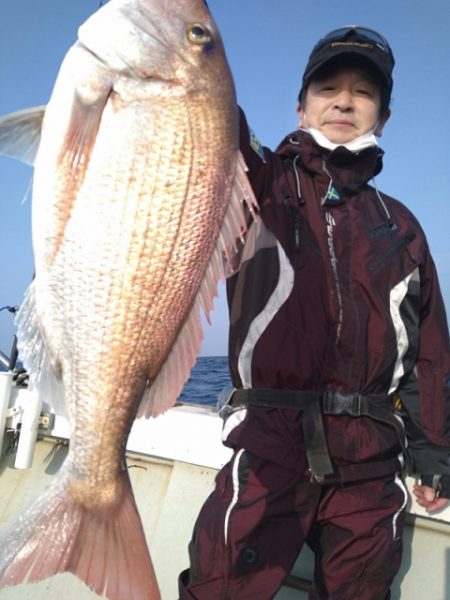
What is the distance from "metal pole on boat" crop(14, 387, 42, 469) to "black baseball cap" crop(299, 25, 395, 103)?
302 cm

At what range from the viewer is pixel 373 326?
2.21 m

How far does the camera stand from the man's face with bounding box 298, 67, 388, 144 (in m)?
2.48

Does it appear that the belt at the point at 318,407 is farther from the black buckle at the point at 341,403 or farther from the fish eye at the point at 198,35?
the fish eye at the point at 198,35

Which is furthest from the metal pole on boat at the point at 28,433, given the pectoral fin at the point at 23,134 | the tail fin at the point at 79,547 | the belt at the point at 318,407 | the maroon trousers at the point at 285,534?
the pectoral fin at the point at 23,134

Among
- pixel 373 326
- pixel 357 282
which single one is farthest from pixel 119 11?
pixel 373 326

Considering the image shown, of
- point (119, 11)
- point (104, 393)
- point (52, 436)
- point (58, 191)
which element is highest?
point (119, 11)

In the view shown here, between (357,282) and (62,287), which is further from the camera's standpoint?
(357,282)

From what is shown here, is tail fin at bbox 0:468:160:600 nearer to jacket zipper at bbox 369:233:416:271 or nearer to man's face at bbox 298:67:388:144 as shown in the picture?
jacket zipper at bbox 369:233:416:271

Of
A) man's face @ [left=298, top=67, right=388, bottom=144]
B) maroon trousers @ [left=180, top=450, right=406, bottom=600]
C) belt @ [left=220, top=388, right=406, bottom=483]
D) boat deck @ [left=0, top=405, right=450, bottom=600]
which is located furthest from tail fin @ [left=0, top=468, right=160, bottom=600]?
man's face @ [left=298, top=67, right=388, bottom=144]

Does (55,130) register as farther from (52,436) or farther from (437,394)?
(52,436)

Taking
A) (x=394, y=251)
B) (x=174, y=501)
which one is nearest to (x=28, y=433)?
(x=174, y=501)

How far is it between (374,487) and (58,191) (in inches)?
77.1

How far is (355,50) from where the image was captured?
2.40 meters

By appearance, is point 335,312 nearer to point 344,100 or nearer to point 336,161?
point 336,161
